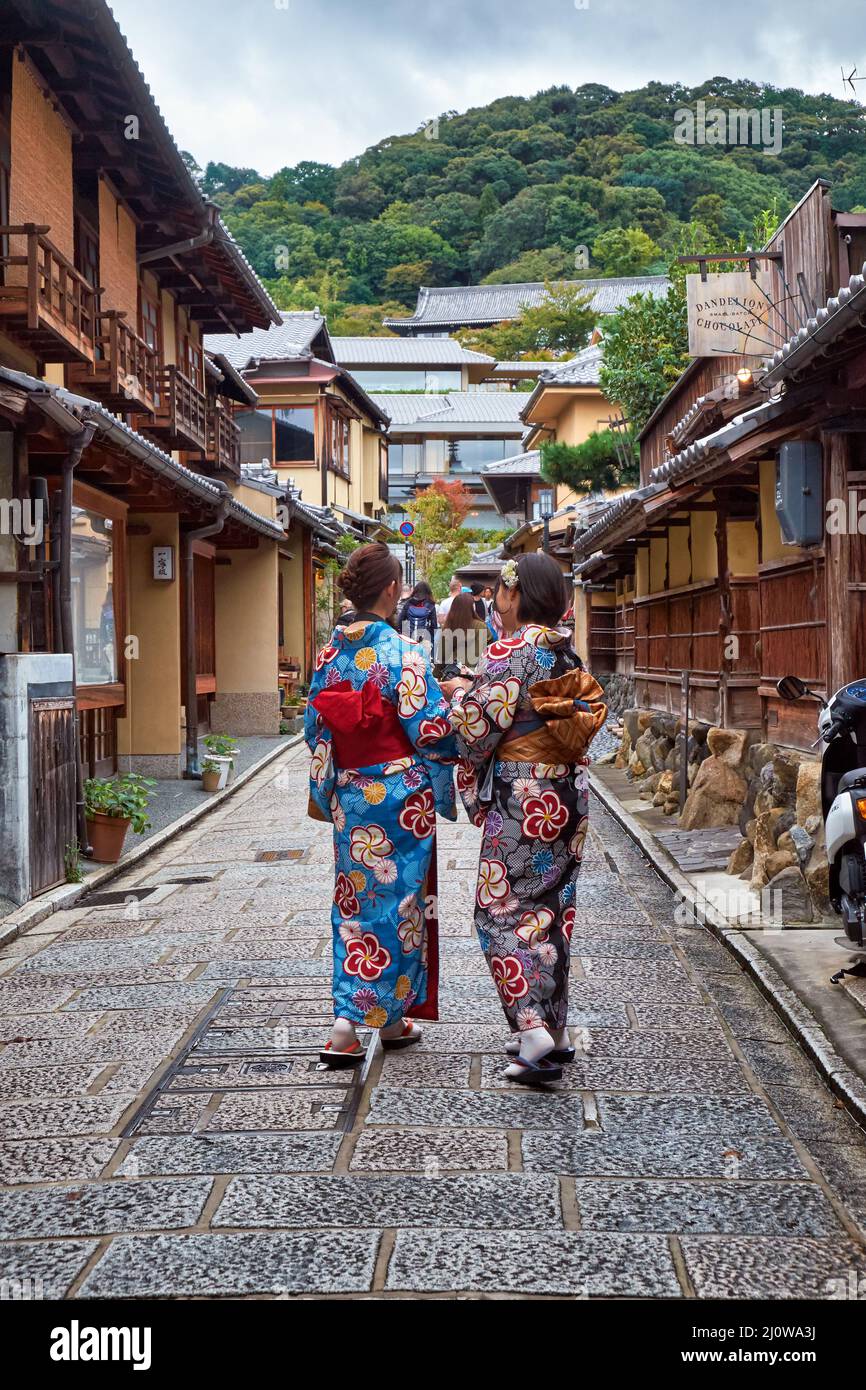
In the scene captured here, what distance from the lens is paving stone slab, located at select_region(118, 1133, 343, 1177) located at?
462 centimetres

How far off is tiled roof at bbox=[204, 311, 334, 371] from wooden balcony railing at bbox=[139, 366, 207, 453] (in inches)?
702

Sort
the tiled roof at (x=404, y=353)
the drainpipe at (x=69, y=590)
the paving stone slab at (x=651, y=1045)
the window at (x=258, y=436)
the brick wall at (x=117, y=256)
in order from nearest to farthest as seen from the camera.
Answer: the paving stone slab at (x=651, y=1045), the drainpipe at (x=69, y=590), the brick wall at (x=117, y=256), the window at (x=258, y=436), the tiled roof at (x=404, y=353)

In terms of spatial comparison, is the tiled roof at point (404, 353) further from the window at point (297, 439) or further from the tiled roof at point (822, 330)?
the tiled roof at point (822, 330)

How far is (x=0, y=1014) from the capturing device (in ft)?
22.9

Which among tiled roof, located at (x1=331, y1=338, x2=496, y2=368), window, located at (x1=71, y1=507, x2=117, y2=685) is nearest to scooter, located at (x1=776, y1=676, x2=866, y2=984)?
window, located at (x1=71, y1=507, x2=117, y2=685)

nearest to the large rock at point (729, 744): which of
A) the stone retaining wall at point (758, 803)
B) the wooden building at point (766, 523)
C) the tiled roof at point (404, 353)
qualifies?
the stone retaining wall at point (758, 803)

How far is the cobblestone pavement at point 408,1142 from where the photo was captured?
151 inches

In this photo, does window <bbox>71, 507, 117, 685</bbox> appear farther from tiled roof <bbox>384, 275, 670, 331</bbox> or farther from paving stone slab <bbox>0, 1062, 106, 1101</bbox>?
tiled roof <bbox>384, 275, 670, 331</bbox>

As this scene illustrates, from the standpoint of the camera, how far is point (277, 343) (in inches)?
1597

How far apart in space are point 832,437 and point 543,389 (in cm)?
2887

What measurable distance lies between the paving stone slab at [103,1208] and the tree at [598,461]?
26.4 meters

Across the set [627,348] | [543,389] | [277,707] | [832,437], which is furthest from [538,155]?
[832,437]

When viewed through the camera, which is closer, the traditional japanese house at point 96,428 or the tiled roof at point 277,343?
the traditional japanese house at point 96,428

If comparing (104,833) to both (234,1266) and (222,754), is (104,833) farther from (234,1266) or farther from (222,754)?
(234,1266)
